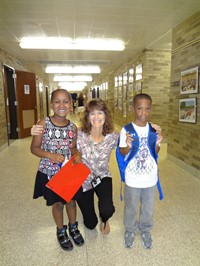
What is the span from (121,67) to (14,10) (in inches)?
217

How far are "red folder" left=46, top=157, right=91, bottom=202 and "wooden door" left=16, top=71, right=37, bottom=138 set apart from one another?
19.6 ft

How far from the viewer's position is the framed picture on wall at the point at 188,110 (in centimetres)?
358

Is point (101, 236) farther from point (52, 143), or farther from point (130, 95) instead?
point (130, 95)

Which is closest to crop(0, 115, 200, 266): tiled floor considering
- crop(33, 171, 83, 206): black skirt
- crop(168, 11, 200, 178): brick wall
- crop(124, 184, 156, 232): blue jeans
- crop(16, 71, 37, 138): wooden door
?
crop(124, 184, 156, 232): blue jeans

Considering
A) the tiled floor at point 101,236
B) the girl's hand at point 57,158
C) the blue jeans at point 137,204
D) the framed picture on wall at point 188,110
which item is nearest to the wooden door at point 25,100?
the tiled floor at point 101,236

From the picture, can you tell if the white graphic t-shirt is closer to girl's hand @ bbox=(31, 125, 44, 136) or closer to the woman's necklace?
the woman's necklace

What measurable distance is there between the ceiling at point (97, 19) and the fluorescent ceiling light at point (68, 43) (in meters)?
0.22

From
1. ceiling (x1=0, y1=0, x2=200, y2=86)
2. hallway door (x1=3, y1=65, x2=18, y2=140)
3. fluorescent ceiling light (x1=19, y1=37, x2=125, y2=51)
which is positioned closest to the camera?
ceiling (x1=0, y1=0, x2=200, y2=86)

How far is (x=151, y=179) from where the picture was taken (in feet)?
5.73

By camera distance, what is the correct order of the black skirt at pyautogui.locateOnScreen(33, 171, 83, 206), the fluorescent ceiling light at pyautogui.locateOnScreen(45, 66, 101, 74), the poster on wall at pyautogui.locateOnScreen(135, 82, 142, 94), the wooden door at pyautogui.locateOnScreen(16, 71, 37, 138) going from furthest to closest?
the fluorescent ceiling light at pyautogui.locateOnScreen(45, 66, 101, 74)
the wooden door at pyautogui.locateOnScreen(16, 71, 37, 138)
the poster on wall at pyautogui.locateOnScreen(135, 82, 142, 94)
the black skirt at pyautogui.locateOnScreen(33, 171, 83, 206)

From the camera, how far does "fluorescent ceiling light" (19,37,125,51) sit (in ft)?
16.3

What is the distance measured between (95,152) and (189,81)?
2.65m

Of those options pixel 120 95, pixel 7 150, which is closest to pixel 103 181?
pixel 7 150

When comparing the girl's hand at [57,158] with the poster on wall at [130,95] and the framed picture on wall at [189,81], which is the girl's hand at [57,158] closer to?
the framed picture on wall at [189,81]
